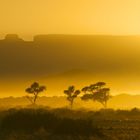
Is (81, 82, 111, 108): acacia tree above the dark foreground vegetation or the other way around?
above

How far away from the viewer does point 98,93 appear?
156125mm

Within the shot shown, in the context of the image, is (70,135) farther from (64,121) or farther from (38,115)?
(38,115)

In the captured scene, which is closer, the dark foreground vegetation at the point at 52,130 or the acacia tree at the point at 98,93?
the dark foreground vegetation at the point at 52,130

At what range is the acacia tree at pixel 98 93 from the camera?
510 ft

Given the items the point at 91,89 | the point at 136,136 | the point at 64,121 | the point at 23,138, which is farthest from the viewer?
the point at 91,89

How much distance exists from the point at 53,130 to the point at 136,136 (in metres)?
6.27

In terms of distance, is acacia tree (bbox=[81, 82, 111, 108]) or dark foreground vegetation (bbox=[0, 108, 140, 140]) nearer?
dark foreground vegetation (bbox=[0, 108, 140, 140])

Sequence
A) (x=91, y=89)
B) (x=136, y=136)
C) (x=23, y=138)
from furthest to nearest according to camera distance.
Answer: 1. (x=91, y=89)
2. (x=136, y=136)
3. (x=23, y=138)

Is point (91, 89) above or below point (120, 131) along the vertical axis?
above

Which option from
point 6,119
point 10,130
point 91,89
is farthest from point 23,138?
point 91,89

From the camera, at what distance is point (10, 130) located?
44.3 m

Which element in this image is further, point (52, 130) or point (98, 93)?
point (98, 93)

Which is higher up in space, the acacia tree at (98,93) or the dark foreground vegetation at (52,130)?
the acacia tree at (98,93)

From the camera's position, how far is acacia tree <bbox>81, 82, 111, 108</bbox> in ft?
510
